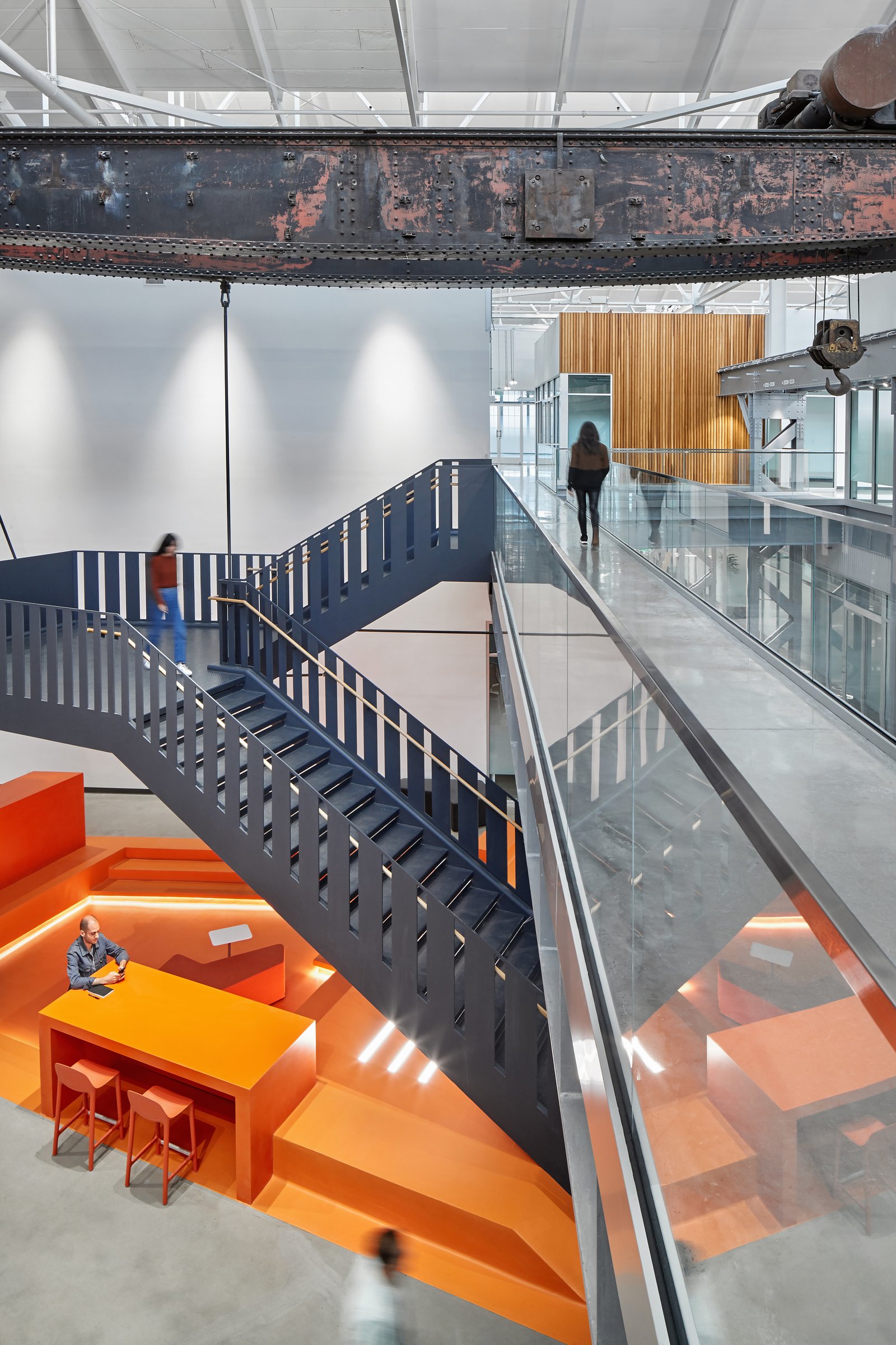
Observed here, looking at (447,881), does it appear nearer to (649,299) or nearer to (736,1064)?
(736,1064)

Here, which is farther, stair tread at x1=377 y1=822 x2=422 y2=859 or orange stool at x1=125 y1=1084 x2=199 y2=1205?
stair tread at x1=377 y1=822 x2=422 y2=859

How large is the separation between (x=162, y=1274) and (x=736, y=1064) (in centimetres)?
754

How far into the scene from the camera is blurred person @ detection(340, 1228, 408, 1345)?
6.45 m

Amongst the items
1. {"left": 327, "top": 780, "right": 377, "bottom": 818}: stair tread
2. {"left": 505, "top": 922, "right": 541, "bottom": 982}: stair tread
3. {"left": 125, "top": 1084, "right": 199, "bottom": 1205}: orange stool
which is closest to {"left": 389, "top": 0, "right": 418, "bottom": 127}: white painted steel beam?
{"left": 327, "top": 780, "right": 377, "bottom": 818}: stair tread

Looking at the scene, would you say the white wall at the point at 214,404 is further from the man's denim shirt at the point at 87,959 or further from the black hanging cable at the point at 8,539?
the man's denim shirt at the point at 87,959

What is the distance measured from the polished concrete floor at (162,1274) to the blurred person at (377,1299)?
0.09 m

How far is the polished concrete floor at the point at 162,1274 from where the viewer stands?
6.49 meters

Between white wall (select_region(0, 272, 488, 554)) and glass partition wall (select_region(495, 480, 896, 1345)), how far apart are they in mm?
13752

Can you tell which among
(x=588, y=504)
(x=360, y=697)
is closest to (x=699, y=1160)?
(x=588, y=504)

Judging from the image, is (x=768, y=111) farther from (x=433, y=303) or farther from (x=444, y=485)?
(x=433, y=303)

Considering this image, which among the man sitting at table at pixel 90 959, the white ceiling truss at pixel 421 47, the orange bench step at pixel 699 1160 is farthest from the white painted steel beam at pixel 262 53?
the orange bench step at pixel 699 1160

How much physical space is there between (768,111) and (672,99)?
12978 millimetres

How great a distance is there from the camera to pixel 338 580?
12.4 metres

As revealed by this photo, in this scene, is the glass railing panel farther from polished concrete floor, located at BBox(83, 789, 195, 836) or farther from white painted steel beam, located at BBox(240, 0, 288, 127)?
polished concrete floor, located at BBox(83, 789, 195, 836)
